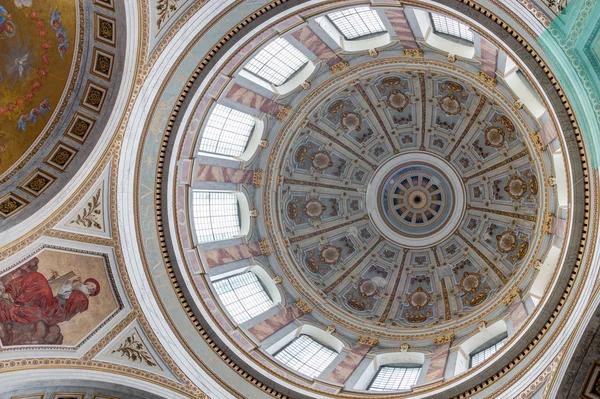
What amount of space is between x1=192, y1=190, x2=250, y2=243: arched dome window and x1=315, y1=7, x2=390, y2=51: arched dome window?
725 cm

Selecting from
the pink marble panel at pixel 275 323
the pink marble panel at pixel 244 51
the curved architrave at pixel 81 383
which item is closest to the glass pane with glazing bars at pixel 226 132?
the pink marble panel at pixel 244 51

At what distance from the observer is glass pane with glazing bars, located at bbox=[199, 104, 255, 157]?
19.2m

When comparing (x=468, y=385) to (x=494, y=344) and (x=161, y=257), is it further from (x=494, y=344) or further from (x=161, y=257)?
(x=161, y=257)

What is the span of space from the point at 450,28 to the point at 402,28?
1655 millimetres

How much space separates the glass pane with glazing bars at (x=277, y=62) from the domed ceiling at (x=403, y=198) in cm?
176

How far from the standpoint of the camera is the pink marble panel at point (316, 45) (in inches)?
728

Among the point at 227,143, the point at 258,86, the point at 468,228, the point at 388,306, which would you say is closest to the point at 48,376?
the point at 227,143

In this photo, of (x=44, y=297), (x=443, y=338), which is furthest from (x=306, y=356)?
(x=44, y=297)

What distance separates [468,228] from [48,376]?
60.5ft

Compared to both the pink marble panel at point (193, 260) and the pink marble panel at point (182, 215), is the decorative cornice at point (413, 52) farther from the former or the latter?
the pink marble panel at point (193, 260)

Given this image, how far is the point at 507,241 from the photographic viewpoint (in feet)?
75.9

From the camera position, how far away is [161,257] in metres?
17.1

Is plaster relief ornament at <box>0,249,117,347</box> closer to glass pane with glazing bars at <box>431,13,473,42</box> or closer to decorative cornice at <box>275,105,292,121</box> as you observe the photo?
decorative cornice at <box>275,105,292,121</box>

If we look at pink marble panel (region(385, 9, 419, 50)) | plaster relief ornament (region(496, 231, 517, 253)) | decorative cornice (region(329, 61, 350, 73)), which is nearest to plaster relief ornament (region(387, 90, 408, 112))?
decorative cornice (region(329, 61, 350, 73))
